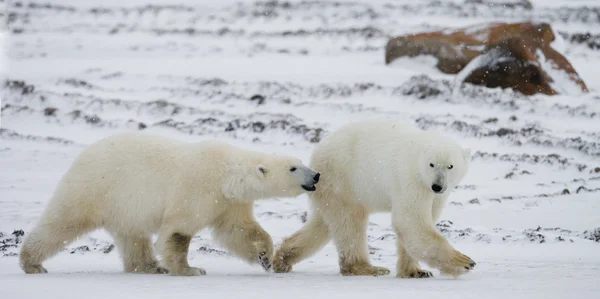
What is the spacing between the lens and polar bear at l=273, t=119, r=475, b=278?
554cm

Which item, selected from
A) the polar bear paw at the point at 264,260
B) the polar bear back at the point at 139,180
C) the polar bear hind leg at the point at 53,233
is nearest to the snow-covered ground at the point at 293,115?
the polar bear paw at the point at 264,260

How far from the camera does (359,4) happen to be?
25359 millimetres

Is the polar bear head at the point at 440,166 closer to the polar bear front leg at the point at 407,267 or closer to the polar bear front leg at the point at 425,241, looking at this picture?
the polar bear front leg at the point at 425,241

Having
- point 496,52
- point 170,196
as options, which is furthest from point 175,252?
point 496,52

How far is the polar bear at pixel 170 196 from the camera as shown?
5973mm

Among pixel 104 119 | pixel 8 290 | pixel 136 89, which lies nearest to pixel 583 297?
pixel 8 290

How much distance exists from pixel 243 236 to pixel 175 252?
1.71ft

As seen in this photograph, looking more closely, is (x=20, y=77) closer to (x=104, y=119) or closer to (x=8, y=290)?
(x=104, y=119)

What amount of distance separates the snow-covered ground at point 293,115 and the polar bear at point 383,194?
20 centimetres

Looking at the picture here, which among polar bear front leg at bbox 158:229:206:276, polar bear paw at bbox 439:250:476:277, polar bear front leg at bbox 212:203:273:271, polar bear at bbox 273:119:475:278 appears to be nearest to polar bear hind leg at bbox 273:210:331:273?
polar bear at bbox 273:119:475:278

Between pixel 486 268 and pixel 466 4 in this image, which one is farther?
pixel 466 4

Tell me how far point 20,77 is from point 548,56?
370 inches

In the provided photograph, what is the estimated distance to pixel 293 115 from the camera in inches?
504

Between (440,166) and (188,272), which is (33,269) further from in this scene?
(440,166)
